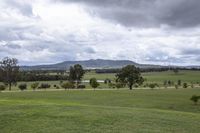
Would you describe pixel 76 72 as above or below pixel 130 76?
above

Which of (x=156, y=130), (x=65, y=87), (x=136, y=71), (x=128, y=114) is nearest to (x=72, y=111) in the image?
(x=128, y=114)

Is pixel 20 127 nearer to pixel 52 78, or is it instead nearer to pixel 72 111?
pixel 72 111

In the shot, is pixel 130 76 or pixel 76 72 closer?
pixel 130 76

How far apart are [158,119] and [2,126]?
9294 millimetres

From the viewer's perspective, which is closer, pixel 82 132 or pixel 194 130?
pixel 82 132

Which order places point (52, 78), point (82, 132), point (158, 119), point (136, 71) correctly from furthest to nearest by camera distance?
point (52, 78) → point (136, 71) → point (158, 119) → point (82, 132)

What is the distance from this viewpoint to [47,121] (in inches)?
Result: 793

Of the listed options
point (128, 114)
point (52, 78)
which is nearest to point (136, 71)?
point (52, 78)

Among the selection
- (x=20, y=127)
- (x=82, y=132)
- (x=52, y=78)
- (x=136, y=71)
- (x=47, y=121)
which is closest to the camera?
(x=82, y=132)

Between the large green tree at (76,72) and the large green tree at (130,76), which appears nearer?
the large green tree at (130,76)

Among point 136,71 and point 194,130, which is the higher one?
point 136,71

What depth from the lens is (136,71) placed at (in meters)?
117

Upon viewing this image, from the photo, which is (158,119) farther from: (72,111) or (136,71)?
(136,71)

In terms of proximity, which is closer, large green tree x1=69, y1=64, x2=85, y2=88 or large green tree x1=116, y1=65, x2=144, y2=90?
large green tree x1=116, y1=65, x2=144, y2=90
